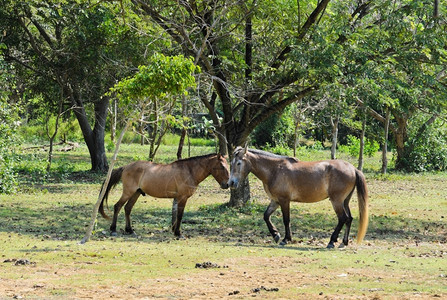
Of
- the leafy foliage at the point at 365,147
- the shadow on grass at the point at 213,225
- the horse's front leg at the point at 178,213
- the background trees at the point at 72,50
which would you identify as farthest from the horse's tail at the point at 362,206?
the leafy foliage at the point at 365,147

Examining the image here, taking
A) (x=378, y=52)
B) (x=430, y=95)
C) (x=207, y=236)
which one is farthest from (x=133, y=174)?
(x=430, y=95)

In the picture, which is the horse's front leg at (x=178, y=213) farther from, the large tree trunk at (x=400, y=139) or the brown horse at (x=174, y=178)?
the large tree trunk at (x=400, y=139)

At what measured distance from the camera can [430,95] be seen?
1805cm

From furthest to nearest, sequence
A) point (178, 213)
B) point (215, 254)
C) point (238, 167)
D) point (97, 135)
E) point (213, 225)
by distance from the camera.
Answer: point (97, 135) → point (213, 225) → point (178, 213) → point (238, 167) → point (215, 254)

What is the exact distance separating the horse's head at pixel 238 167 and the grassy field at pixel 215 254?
4.33ft

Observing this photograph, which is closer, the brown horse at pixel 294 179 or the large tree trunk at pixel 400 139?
the brown horse at pixel 294 179

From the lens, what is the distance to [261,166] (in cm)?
1400

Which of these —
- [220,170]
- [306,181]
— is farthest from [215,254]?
[306,181]

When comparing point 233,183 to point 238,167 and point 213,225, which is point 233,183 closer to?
point 238,167

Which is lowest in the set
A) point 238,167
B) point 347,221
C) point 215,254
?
point 215,254

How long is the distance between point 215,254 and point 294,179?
9.31 ft

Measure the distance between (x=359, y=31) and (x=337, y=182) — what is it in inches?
203

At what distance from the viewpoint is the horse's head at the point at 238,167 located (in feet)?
44.7

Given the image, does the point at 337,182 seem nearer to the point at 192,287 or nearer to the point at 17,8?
the point at 192,287
